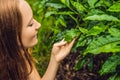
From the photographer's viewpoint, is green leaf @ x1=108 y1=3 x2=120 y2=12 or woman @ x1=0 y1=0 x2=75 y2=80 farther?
woman @ x1=0 y1=0 x2=75 y2=80

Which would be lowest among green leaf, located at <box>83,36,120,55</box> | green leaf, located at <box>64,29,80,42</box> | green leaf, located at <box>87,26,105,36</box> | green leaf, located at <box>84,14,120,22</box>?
green leaf, located at <box>64,29,80,42</box>

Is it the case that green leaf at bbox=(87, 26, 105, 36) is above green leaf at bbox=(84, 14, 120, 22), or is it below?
below

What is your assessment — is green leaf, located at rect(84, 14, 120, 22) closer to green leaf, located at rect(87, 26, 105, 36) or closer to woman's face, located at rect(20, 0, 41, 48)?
green leaf, located at rect(87, 26, 105, 36)

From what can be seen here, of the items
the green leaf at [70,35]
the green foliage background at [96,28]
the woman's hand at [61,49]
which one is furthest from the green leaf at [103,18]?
the woman's hand at [61,49]

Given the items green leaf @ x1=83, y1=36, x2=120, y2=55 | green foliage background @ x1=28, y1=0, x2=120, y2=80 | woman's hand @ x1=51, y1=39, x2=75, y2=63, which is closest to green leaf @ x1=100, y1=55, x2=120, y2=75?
green foliage background @ x1=28, y1=0, x2=120, y2=80

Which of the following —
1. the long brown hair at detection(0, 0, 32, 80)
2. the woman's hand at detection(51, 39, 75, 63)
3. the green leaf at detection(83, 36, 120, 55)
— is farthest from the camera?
the woman's hand at detection(51, 39, 75, 63)

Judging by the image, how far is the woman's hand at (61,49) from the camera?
207 centimetres

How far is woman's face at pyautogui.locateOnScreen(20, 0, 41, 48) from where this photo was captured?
1.91m

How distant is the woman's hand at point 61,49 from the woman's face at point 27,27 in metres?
0.20

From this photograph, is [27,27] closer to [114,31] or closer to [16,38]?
[16,38]

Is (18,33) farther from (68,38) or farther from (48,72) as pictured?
(48,72)

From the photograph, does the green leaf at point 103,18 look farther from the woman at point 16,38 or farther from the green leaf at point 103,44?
the woman at point 16,38

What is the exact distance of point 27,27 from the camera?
76.4 inches

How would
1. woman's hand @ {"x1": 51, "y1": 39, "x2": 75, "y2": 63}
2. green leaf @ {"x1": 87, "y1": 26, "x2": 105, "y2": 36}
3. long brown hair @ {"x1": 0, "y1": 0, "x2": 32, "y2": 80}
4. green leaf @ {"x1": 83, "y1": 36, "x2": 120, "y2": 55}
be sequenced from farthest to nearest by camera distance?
woman's hand @ {"x1": 51, "y1": 39, "x2": 75, "y2": 63} < long brown hair @ {"x1": 0, "y1": 0, "x2": 32, "y2": 80} < green leaf @ {"x1": 87, "y1": 26, "x2": 105, "y2": 36} < green leaf @ {"x1": 83, "y1": 36, "x2": 120, "y2": 55}
